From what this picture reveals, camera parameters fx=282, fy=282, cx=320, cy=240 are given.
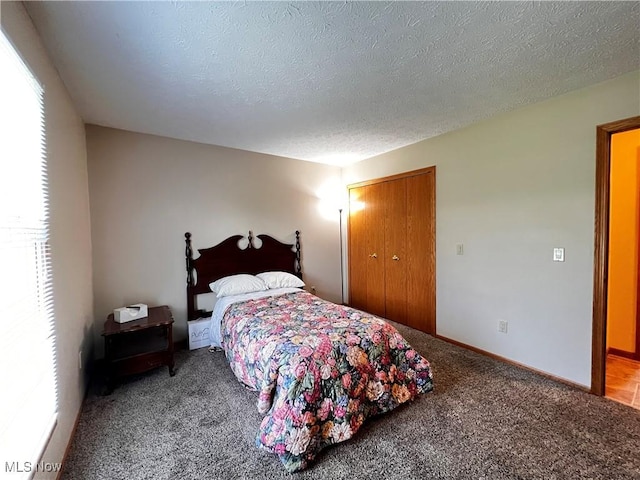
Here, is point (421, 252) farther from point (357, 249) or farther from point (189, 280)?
point (189, 280)

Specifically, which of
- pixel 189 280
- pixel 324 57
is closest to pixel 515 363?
pixel 324 57

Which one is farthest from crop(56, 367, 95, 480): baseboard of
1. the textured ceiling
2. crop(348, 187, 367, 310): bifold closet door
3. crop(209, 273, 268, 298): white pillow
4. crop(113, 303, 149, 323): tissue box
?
crop(348, 187, 367, 310): bifold closet door

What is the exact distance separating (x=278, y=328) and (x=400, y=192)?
8.01 feet

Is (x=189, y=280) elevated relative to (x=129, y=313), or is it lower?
elevated

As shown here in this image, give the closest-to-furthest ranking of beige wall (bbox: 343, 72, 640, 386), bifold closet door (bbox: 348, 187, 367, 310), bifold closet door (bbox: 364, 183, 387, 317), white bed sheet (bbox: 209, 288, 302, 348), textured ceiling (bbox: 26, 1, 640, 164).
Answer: textured ceiling (bbox: 26, 1, 640, 164) < beige wall (bbox: 343, 72, 640, 386) < white bed sheet (bbox: 209, 288, 302, 348) < bifold closet door (bbox: 364, 183, 387, 317) < bifold closet door (bbox: 348, 187, 367, 310)

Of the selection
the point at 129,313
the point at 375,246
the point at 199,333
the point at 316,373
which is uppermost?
the point at 375,246

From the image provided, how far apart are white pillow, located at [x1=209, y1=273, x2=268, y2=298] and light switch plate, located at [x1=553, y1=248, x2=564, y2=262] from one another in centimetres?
285

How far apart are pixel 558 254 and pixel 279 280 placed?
2791 millimetres

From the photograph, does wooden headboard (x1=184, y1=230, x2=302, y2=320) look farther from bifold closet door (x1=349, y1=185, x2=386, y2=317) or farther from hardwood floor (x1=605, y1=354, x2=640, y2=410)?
hardwood floor (x1=605, y1=354, x2=640, y2=410)

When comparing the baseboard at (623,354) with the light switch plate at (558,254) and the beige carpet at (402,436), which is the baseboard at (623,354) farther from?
the light switch plate at (558,254)

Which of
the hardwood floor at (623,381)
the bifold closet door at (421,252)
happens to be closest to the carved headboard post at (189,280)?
the bifold closet door at (421,252)

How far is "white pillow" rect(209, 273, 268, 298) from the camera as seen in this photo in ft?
10.3

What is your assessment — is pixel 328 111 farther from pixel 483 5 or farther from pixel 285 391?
pixel 285 391

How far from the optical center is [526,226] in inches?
100
